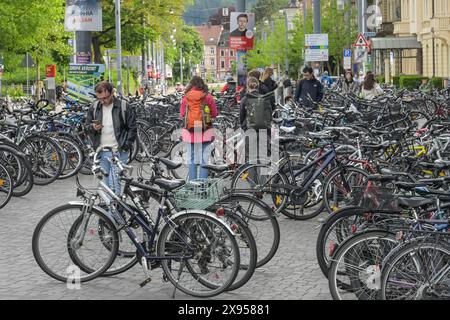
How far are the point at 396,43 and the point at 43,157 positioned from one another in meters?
46.1

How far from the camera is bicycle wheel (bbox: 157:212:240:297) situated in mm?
7617

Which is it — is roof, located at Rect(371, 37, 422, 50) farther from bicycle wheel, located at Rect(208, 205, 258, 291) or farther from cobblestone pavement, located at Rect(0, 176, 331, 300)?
bicycle wheel, located at Rect(208, 205, 258, 291)

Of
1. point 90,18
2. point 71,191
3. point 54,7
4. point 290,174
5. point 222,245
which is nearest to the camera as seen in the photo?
point 222,245

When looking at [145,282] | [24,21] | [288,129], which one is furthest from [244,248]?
[24,21]

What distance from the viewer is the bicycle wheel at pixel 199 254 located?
7617 millimetres

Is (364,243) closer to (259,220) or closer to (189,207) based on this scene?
(189,207)

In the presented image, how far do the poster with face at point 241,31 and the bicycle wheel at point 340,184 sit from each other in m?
19.2

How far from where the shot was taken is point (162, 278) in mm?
8086

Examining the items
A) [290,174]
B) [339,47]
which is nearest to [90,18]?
[290,174]

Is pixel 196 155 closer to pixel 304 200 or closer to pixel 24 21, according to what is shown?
pixel 304 200

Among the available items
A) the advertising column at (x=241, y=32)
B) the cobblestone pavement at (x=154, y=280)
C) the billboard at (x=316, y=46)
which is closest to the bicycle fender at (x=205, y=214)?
the cobblestone pavement at (x=154, y=280)

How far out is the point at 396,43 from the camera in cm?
5906

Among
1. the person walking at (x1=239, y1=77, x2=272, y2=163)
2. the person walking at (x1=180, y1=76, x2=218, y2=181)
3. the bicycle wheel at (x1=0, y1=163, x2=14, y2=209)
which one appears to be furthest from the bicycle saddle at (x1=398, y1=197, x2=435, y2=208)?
the bicycle wheel at (x1=0, y1=163, x2=14, y2=209)
